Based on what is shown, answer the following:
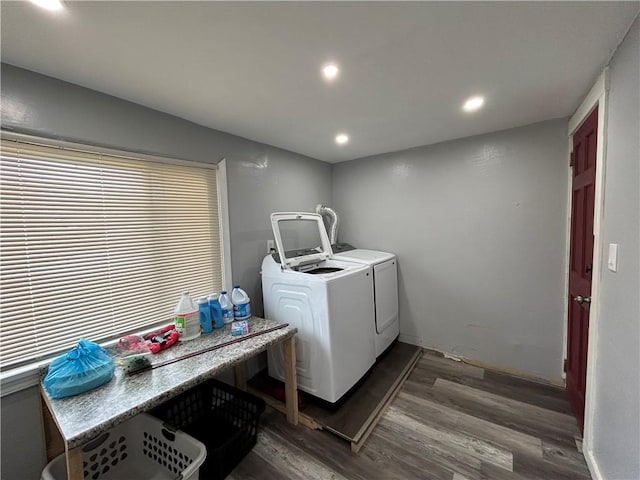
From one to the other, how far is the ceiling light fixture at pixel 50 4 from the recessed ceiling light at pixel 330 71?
100 cm

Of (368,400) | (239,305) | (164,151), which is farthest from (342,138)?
(368,400)

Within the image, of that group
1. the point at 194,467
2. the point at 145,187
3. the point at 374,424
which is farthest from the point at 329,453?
the point at 145,187

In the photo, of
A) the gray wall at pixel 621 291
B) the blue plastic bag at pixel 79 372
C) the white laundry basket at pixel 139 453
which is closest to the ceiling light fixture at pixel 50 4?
the blue plastic bag at pixel 79 372

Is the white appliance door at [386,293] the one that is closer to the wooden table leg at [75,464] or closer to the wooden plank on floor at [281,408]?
the wooden plank on floor at [281,408]

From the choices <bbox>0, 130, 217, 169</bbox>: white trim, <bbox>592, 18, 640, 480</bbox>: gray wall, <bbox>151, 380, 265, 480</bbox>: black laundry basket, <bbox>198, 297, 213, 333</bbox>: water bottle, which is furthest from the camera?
<bbox>198, 297, 213, 333</bbox>: water bottle

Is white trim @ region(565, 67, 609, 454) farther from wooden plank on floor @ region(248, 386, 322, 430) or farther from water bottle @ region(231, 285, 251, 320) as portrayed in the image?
water bottle @ region(231, 285, 251, 320)

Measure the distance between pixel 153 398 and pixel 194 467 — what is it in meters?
0.42

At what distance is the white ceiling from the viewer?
36.9 inches

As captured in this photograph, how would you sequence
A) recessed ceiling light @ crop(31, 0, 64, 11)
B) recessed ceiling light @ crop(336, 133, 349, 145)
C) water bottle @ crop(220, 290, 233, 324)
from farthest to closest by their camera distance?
recessed ceiling light @ crop(336, 133, 349, 145) → water bottle @ crop(220, 290, 233, 324) → recessed ceiling light @ crop(31, 0, 64, 11)

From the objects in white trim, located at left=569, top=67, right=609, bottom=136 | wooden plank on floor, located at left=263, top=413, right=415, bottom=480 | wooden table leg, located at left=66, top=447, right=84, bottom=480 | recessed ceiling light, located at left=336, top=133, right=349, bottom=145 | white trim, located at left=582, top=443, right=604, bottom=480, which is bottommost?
wooden plank on floor, located at left=263, top=413, right=415, bottom=480

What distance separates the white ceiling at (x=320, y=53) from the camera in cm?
94

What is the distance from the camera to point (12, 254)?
1.24 metres

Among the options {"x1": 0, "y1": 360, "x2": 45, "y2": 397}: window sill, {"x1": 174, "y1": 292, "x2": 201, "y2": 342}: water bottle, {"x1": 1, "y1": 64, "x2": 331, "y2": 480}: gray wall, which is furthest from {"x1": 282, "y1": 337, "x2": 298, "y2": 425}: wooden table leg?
{"x1": 0, "y1": 360, "x2": 45, "y2": 397}: window sill

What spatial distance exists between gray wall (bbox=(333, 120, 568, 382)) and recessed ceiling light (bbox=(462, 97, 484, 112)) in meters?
0.67
